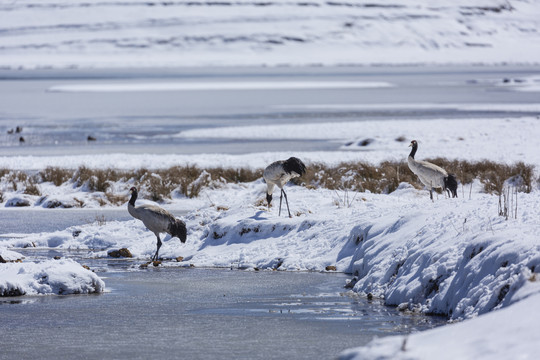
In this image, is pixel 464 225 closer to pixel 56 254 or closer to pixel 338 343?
pixel 338 343

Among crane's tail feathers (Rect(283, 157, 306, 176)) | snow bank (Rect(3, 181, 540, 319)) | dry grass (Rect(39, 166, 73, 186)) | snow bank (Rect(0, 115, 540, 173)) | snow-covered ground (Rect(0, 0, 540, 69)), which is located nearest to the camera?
snow bank (Rect(3, 181, 540, 319))

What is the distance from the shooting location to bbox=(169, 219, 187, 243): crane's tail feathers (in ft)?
49.9

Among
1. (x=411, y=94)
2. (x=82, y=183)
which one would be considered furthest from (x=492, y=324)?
(x=411, y=94)

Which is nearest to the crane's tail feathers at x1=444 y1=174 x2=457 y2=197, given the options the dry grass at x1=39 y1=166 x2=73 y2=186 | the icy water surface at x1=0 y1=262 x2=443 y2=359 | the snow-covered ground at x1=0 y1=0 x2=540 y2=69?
the icy water surface at x1=0 y1=262 x2=443 y2=359

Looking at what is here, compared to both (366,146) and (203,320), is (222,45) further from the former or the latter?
(203,320)

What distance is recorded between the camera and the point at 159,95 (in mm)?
76562

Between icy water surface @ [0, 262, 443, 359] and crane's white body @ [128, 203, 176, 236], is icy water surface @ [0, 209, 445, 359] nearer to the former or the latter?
icy water surface @ [0, 262, 443, 359]

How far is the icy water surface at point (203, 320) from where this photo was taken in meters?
8.98

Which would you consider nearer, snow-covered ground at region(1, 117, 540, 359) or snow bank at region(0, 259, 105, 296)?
snow-covered ground at region(1, 117, 540, 359)

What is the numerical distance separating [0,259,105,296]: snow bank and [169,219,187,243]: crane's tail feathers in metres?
2.99

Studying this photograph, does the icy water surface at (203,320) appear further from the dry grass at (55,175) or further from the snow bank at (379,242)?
the dry grass at (55,175)

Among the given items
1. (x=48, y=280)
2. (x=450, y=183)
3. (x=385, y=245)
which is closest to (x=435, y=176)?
(x=450, y=183)

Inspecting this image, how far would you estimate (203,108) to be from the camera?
60.8 metres

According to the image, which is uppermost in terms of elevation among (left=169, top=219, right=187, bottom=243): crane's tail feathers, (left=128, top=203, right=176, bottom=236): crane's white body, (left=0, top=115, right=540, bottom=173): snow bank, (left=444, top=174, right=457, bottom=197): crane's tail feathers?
(left=444, top=174, right=457, bottom=197): crane's tail feathers
